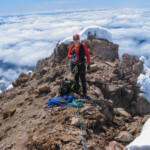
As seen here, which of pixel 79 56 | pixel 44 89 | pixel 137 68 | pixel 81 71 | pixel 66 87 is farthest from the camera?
pixel 137 68

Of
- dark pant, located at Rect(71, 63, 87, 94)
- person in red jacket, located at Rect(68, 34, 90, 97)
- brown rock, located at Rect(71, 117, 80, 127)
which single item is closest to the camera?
brown rock, located at Rect(71, 117, 80, 127)

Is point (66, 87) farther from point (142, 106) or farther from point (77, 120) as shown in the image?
point (142, 106)

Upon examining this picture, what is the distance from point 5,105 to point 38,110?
370cm

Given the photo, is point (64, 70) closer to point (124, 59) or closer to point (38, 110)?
point (38, 110)

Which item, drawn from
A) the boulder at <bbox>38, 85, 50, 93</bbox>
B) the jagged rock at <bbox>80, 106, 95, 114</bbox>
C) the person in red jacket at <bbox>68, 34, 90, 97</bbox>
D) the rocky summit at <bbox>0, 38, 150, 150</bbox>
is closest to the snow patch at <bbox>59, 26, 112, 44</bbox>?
the rocky summit at <bbox>0, 38, 150, 150</bbox>

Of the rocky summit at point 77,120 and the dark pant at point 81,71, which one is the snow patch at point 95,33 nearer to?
the rocky summit at point 77,120

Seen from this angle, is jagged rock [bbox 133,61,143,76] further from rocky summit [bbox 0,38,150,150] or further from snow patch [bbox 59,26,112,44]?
rocky summit [bbox 0,38,150,150]

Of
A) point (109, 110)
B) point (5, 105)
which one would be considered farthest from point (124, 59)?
point (5, 105)

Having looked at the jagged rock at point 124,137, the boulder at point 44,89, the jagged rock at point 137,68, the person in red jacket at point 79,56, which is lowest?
the jagged rock at point 137,68

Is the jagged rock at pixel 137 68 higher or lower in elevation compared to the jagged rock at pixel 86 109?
lower

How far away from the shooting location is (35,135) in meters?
5.50

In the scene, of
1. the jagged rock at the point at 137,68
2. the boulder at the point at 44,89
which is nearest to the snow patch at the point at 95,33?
the jagged rock at the point at 137,68

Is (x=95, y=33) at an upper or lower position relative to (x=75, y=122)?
upper

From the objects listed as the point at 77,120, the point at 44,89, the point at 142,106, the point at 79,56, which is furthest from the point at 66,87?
the point at 142,106
